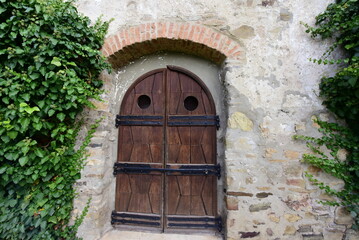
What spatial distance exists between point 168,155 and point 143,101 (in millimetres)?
880

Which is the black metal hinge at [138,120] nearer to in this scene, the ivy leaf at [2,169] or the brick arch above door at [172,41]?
the brick arch above door at [172,41]

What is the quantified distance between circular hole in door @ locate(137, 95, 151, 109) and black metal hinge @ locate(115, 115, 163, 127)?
196 mm

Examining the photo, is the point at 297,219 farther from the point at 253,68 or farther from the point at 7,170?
the point at 7,170

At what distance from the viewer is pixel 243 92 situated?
2041mm

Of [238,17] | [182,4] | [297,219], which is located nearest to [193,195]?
[297,219]

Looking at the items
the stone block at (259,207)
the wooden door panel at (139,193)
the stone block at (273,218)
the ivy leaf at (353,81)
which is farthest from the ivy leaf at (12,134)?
the ivy leaf at (353,81)

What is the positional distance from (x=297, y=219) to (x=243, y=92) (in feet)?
5.01

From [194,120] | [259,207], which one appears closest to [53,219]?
[194,120]

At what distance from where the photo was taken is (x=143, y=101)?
8.31 ft

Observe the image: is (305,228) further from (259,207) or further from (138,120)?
(138,120)

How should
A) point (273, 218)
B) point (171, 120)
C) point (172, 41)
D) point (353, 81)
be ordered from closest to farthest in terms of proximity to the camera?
point (353, 81), point (273, 218), point (172, 41), point (171, 120)

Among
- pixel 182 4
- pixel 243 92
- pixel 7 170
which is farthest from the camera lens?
pixel 182 4

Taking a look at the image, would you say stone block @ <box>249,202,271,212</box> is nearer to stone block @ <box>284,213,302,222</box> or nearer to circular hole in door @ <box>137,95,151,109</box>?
stone block @ <box>284,213,302,222</box>

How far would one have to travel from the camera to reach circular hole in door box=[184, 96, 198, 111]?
2.44 metres
